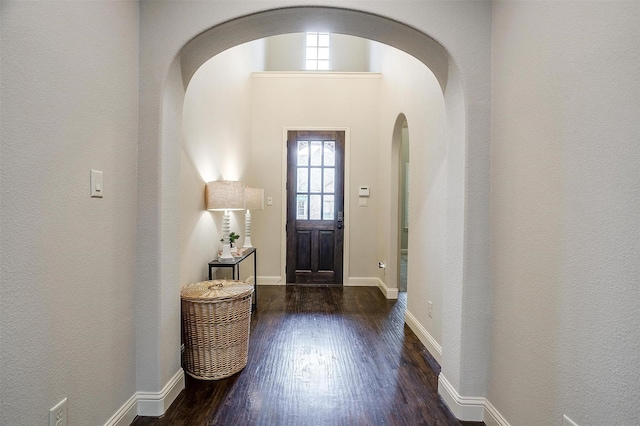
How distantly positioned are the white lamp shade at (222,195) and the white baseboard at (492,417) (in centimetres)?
225

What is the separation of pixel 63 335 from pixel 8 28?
1035 mm

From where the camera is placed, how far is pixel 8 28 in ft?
3.46

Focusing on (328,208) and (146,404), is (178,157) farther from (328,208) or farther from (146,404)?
(328,208)

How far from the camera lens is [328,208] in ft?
16.4

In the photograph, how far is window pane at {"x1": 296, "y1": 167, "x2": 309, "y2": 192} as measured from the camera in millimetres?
4961

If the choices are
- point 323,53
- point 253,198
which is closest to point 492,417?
point 253,198

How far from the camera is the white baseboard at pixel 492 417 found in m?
1.68

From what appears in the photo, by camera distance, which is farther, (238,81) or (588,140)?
(238,81)

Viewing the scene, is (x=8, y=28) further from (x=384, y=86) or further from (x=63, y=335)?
(x=384, y=86)

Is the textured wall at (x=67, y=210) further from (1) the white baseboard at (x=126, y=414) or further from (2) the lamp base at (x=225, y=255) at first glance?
(2) the lamp base at (x=225, y=255)

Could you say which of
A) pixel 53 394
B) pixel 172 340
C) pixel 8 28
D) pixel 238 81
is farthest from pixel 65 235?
pixel 238 81

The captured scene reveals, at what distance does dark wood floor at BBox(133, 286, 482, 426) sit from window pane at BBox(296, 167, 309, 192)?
6.31 ft

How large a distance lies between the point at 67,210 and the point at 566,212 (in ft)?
5.99

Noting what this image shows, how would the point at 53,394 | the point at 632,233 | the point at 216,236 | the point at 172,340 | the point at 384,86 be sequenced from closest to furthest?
the point at 632,233 → the point at 53,394 → the point at 172,340 → the point at 216,236 → the point at 384,86
